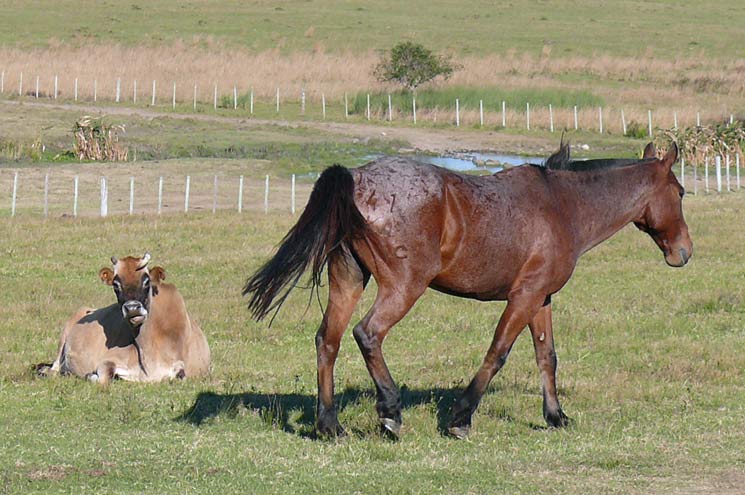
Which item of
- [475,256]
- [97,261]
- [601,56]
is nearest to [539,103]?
[601,56]

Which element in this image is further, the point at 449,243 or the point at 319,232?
the point at 449,243

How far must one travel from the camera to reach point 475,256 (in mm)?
10695

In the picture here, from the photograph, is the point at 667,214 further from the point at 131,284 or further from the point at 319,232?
the point at 131,284

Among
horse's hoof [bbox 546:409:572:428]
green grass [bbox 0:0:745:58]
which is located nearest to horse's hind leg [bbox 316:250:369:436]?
horse's hoof [bbox 546:409:572:428]

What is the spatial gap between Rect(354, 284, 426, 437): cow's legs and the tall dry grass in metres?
42.1

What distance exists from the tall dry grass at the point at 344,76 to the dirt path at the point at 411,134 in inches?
136

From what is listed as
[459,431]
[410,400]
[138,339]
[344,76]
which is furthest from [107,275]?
[344,76]

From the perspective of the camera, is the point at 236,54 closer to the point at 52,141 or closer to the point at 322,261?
the point at 52,141

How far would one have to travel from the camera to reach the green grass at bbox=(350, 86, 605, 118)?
55.7 m

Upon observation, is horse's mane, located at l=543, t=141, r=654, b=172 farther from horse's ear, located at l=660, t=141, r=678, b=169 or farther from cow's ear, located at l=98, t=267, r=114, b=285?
cow's ear, located at l=98, t=267, r=114, b=285

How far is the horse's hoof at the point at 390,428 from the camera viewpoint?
10395 millimetres

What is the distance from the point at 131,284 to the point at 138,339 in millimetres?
716

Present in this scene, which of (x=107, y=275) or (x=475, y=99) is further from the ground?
(x=107, y=275)

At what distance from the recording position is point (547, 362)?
11.5m
